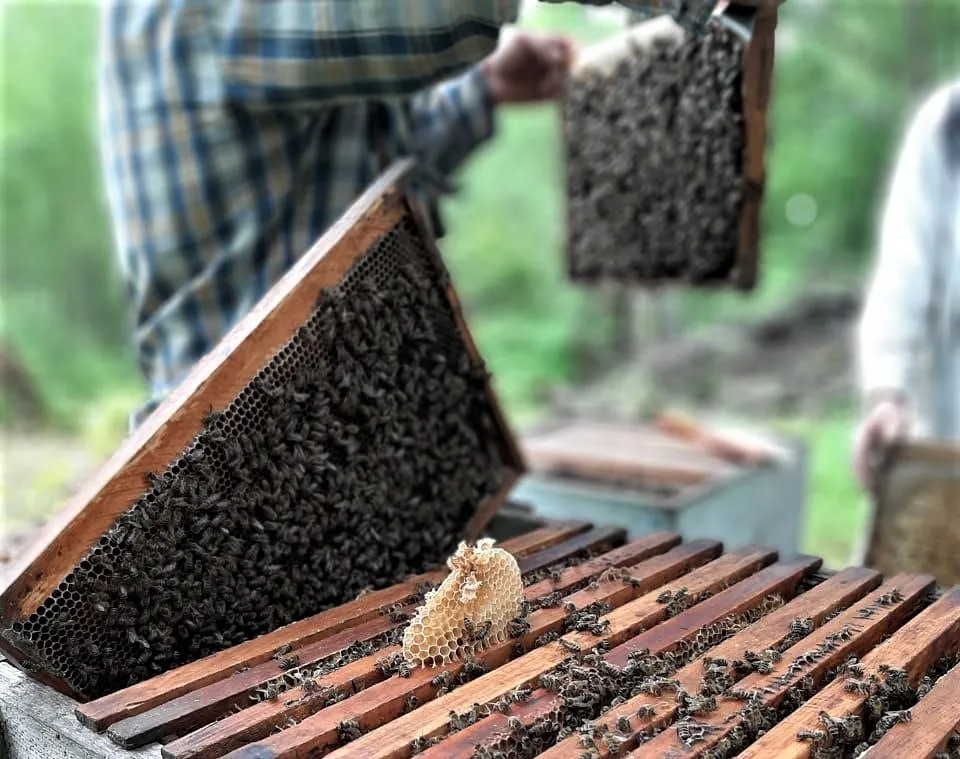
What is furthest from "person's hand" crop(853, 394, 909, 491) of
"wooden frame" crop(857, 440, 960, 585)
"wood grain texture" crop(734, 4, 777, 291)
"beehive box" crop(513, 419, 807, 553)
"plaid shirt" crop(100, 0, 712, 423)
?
"plaid shirt" crop(100, 0, 712, 423)

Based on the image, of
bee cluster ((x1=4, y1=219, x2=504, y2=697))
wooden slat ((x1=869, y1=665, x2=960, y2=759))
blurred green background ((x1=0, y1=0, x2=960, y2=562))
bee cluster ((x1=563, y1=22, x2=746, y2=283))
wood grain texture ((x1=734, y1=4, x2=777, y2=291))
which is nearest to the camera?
wooden slat ((x1=869, y1=665, x2=960, y2=759))

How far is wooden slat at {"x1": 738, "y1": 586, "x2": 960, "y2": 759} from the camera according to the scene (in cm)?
145

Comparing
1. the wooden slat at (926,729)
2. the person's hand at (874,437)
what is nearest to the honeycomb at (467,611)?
the wooden slat at (926,729)

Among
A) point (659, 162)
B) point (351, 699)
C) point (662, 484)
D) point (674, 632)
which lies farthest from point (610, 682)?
point (662, 484)

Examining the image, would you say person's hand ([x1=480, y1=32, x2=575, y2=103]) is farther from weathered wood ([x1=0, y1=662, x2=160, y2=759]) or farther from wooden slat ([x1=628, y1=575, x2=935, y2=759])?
weathered wood ([x1=0, y1=662, x2=160, y2=759])

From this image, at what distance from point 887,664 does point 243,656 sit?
50.8 inches

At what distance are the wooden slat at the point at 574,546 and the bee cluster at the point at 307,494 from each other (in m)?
0.28

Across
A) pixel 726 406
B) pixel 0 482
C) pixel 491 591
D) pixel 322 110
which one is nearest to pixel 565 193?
pixel 322 110

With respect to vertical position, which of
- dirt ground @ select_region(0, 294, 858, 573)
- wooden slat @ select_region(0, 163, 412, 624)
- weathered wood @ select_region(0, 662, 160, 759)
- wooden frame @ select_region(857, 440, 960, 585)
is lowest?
dirt ground @ select_region(0, 294, 858, 573)

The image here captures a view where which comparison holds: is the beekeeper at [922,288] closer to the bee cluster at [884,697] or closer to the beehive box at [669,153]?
the beehive box at [669,153]

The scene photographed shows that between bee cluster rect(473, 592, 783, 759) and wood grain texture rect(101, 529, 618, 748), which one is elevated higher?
bee cluster rect(473, 592, 783, 759)

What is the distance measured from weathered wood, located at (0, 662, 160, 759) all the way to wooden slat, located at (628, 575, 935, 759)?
34.5 inches

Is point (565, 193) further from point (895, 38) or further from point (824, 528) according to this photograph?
point (895, 38)

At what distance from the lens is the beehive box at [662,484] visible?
3900mm
